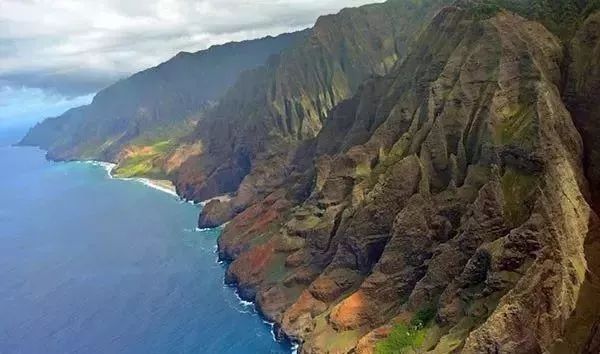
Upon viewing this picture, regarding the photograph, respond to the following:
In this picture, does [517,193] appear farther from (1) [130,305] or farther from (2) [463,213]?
(1) [130,305]

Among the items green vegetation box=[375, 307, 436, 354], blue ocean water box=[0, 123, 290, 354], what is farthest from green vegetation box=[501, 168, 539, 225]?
blue ocean water box=[0, 123, 290, 354]

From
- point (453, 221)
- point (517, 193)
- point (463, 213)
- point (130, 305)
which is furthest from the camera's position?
point (130, 305)

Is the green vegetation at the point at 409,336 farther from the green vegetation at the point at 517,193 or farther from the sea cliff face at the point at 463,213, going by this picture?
the green vegetation at the point at 517,193

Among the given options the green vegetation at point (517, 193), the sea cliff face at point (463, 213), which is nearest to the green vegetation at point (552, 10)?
the sea cliff face at point (463, 213)

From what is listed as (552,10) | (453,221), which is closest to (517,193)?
(453,221)

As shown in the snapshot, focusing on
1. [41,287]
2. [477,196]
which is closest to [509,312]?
[477,196]

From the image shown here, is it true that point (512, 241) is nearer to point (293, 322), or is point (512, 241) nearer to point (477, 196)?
point (477, 196)

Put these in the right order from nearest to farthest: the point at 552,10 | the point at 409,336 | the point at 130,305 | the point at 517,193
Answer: the point at 409,336 → the point at 517,193 → the point at 552,10 → the point at 130,305

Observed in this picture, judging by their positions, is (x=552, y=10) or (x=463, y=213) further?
(x=552, y=10)
